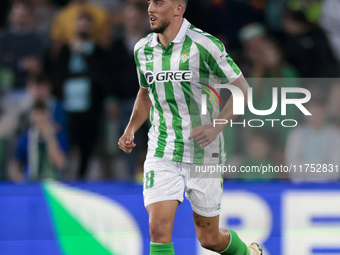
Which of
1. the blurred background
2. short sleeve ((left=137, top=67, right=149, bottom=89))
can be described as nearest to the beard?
short sleeve ((left=137, top=67, right=149, bottom=89))

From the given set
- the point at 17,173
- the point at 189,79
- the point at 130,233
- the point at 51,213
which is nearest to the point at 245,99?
the point at 189,79

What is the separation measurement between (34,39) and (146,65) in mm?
2883

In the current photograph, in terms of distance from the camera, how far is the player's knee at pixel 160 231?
318cm

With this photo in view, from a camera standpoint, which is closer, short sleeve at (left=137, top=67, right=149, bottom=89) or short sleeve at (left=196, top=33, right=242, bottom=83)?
short sleeve at (left=196, top=33, right=242, bottom=83)

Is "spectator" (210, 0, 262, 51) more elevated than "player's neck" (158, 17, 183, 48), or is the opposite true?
"spectator" (210, 0, 262, 51)

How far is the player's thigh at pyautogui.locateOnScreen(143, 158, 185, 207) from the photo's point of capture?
10.7 ft

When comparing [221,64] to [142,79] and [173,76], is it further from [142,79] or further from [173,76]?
[142,79]

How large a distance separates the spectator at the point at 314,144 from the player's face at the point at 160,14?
2253 millimetres

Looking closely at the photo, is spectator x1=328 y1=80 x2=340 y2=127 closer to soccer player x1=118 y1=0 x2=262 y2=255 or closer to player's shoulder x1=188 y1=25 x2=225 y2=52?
soccer player x1=118 y1=0 x2=262 y2=255

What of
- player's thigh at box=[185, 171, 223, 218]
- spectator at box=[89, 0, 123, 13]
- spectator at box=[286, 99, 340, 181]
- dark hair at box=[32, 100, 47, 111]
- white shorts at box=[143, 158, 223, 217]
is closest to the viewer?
white shorts at box=[143, 158, 223, 217]

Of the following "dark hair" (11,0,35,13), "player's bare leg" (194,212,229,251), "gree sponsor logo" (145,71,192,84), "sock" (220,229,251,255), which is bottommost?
"sock" (220,229,251,255)

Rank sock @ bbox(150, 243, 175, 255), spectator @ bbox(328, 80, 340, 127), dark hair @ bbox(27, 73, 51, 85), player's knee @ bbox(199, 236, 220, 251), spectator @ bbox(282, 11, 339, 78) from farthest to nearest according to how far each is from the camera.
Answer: spectator @ bbox(282, 11, 339, 78) → dark hair @ bbox(27, 73, 51, 85) → spectator @ bbox(328, 80, 340, 127) → player's knee @ bbox(199, 236, 220, 251) → sock @ bbox(150, 243, 175, 255)

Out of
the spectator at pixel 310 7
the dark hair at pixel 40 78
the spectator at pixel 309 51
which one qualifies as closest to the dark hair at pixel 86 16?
the dark hair at pixel 40 78

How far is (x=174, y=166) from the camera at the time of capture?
132 inches
